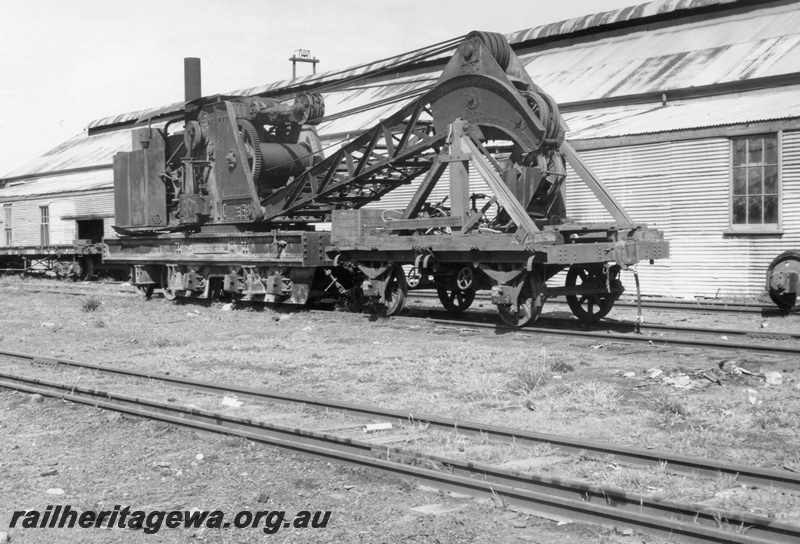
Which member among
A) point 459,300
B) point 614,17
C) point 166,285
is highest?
point 614,17

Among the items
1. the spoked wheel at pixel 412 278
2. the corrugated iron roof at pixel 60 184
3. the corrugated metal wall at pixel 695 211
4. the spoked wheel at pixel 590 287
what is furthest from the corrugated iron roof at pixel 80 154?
the spoked wheel at pixel 590 287

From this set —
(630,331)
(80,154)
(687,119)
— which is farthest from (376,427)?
(80,154)

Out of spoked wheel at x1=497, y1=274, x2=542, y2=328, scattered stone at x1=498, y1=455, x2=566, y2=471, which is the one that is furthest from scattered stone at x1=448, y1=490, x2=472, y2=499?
spoked wheel at x1=497, y1=274, x2=542, y2=328

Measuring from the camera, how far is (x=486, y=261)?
43.9 feet

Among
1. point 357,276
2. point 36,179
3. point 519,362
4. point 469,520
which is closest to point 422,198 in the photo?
point 357,276

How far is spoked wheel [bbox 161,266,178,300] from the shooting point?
20.2 meters

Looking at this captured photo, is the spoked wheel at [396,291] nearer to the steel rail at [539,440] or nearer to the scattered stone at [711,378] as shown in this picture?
the steel rail at [539,440]

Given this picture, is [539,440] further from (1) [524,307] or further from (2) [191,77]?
(2) [191,77]

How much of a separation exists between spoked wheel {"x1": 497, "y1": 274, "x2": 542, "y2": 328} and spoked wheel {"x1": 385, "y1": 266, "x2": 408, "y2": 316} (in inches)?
100

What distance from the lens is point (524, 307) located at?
1318 centimetres

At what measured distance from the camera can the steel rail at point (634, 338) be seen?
10.7m

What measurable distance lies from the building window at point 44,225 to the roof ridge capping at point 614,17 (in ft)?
70.6

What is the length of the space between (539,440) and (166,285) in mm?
15458

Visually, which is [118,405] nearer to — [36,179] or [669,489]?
[669,489]
